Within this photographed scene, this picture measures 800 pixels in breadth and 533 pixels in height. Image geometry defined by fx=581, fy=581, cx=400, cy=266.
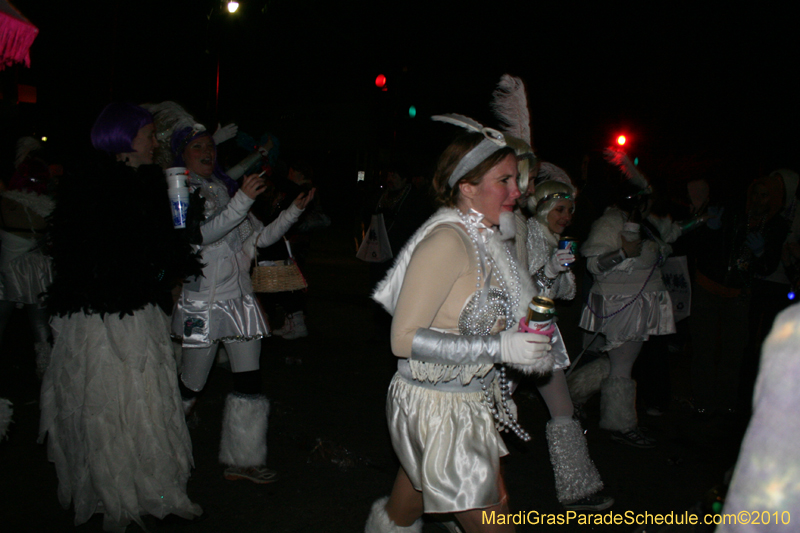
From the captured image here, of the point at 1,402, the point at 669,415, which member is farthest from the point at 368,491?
the point at 669,415

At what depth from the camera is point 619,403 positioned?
4363 mm

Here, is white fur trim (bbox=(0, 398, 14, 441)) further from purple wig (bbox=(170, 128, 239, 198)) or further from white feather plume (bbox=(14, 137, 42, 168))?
white feather plume (bbox=(14, 137, 42, 168))

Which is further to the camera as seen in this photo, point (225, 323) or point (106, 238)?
point (225, 323)

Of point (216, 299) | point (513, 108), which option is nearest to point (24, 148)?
point (216, 299)

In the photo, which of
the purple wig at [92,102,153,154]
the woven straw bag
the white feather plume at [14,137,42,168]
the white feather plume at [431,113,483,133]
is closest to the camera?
the white feather plume at [431,113,483,133]

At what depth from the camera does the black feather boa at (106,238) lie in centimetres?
279

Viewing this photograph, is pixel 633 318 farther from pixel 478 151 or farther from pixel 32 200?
pixel 32 200

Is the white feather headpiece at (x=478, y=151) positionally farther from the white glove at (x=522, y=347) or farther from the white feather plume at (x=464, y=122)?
the white glove at (x=522, y=347)

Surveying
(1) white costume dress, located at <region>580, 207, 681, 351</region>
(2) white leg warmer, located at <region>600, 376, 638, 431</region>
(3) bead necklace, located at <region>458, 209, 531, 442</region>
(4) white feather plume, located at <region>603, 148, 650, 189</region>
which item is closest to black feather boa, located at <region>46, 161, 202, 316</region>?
(3) bead necklace, located at <region>458, 209, 531, 442</region>

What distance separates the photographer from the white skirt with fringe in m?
2.87

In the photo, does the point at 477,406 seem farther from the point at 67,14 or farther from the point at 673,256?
the point at 67,14

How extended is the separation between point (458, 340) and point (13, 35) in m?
2.19

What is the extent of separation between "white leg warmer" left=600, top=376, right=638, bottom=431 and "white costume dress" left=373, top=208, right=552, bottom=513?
241 centimetres

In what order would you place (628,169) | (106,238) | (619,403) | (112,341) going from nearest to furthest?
(106,238) → (112,341) → (628,169) → (619,403)
